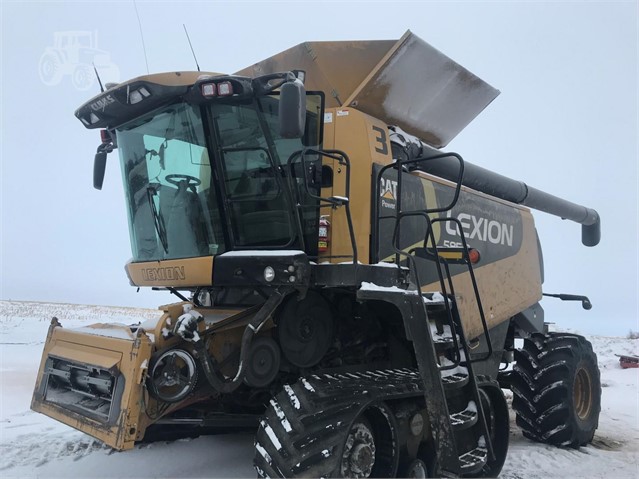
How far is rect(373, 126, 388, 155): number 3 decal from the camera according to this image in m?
4.42

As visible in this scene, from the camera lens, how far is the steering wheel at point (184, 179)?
410 centimetres

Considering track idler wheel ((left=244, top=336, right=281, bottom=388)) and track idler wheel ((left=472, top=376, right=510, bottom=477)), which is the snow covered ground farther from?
track idler wheel ((left=244, top=336, right=281, bottom=388))

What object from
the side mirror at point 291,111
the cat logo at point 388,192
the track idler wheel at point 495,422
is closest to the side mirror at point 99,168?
the side mirror at point 291,111

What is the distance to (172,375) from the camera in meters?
3.58

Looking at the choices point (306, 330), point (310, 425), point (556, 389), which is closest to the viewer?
point (310, 425)

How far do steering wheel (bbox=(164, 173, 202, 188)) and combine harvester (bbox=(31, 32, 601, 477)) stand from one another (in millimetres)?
13

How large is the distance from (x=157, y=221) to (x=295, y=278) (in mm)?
1407

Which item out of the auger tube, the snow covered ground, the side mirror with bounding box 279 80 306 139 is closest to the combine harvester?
the side mirror with bounding box 279 80 306 139

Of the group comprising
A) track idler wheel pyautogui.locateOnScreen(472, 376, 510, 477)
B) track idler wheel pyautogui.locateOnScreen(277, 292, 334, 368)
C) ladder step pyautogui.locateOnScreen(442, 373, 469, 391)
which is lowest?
track idler wheel pyautogui.locateOnScreen(472, 376, 510, 477)

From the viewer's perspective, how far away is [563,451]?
19.0 ft

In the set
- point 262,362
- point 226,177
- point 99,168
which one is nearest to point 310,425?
point 262,362

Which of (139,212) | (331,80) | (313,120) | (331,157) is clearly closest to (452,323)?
(331,157)

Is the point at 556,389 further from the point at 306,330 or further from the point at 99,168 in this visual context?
the point at 99,168

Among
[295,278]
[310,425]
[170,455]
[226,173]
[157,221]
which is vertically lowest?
[170,455]
